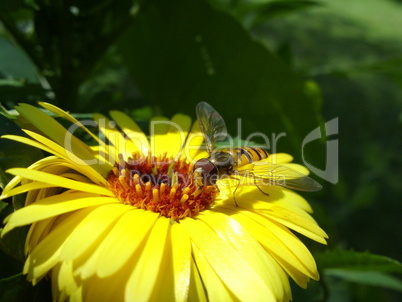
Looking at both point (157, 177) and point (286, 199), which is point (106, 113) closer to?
point (157, 177)

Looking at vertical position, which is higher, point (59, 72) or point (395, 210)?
point (59, 72)

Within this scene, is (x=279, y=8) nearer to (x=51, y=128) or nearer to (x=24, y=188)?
(x=51, y=128)

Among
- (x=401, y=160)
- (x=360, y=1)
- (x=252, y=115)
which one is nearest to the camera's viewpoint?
(x=252, y=115)

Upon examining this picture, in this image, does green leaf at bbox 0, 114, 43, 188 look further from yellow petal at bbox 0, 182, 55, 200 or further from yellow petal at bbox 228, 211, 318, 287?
yellow petal at bbox 228, 211, 318, 287

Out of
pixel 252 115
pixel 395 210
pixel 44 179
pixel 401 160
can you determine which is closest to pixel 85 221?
pixel 44 179

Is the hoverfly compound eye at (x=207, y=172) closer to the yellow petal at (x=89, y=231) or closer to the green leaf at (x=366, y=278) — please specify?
the yellow petal at (x=89, y=231)

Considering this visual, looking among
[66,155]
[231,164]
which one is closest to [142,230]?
[66,155]

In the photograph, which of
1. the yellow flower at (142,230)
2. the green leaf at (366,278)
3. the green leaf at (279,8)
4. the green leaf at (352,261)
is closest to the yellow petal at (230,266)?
the yellow flower at (142,230)
